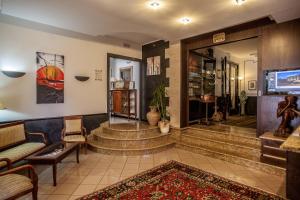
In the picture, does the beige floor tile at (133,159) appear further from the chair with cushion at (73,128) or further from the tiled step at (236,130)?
the tiled step at (236,130)

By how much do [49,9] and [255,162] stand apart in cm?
468

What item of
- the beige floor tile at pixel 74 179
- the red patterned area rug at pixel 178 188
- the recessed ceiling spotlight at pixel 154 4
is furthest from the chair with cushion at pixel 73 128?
the recessed ceiling spotlight at pixel 154 4

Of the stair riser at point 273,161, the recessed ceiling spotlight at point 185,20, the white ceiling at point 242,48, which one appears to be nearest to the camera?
the stair riser at point 273,161

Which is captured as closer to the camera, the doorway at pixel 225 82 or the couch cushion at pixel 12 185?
the couch cushion at pixel 12 185

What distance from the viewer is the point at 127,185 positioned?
2.74 meters

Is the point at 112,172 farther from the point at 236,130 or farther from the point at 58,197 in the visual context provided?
the point at 236,130

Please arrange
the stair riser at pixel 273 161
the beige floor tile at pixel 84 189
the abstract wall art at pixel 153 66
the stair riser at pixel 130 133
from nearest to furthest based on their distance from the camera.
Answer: the beige floor tile at pixel 84 189
the stair riser at pixel 273 161
the stair riser at pixel 130 133
the abstract wall art at pixel 153 66

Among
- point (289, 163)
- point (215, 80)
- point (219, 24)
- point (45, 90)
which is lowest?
point (289, 163)

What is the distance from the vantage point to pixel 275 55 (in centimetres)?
352

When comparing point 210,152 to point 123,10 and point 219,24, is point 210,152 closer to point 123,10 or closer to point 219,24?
point 219,24

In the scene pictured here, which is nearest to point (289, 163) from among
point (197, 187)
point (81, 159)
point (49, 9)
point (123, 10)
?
point (197, 187)

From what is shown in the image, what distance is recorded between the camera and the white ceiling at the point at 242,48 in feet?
20.2

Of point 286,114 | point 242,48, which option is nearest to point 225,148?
point 286,114

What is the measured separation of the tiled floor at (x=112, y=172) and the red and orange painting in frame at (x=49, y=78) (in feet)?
4.88
